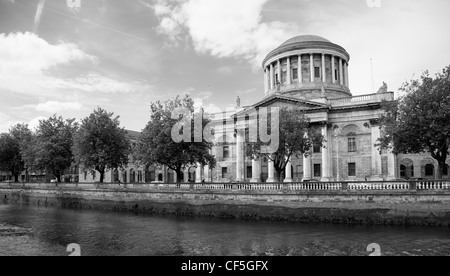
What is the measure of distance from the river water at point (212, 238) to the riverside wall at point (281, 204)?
1.67 m

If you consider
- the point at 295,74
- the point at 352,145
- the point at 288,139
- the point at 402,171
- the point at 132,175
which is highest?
the point at 295,74

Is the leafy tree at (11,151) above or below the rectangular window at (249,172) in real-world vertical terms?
above

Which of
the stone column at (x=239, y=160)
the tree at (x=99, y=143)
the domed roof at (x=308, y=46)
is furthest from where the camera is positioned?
the domed roof at (x=308, y=46)

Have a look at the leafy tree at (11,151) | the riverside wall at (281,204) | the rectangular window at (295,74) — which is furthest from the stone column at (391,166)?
the leafy tree at (11,151)

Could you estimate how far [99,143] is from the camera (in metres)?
43.1

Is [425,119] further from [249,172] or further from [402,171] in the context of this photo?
[249,172]

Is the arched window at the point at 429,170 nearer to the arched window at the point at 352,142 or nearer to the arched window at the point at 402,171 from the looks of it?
the arched window at the point at 402,171

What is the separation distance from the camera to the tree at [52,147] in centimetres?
4847

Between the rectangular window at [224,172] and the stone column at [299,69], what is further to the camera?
the stone column at [299,69]

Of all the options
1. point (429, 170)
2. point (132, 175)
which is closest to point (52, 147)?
point (132, 175)

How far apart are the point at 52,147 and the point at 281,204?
112 feet

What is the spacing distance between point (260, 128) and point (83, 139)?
22.1 metres

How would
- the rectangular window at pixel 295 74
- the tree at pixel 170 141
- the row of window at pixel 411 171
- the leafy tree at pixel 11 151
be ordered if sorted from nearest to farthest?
1. the tree at pixel 170 141
2. the row of window at pixel 411 171
3. the rectangular window at pixel 295 74
4. the leafy tree at pixel 11 151

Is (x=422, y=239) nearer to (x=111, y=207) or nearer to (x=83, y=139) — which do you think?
(x=111, y=207)
